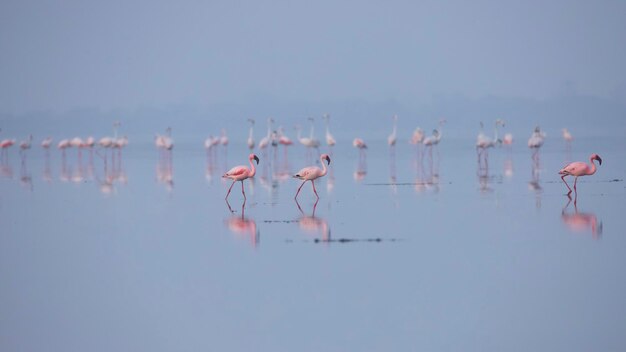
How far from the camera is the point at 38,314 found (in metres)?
8.01

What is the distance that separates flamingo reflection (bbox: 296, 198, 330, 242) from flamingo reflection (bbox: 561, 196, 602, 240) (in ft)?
9.59

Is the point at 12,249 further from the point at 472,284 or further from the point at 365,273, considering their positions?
the point at 472,284

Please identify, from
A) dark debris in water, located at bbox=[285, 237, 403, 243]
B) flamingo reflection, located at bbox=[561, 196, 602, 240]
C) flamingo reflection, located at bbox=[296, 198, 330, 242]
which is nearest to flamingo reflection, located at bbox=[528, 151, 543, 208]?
flamingo reflection, located at bbox=[561, 196, 602, 240]

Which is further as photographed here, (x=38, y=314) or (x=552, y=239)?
(x=552, y=239)

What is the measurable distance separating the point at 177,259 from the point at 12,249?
87.4 inches

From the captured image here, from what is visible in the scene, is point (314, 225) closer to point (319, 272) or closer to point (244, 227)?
point (244, 227)

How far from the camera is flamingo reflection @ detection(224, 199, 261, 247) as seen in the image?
11.5 meters

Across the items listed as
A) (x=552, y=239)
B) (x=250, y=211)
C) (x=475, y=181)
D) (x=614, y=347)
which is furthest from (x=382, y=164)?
(x=614, y=347)

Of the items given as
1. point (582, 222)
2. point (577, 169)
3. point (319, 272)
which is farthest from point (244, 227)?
point (577, 169)

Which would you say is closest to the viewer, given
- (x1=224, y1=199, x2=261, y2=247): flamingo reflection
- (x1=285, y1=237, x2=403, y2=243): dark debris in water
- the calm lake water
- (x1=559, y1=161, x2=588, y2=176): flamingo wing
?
the calm lake water

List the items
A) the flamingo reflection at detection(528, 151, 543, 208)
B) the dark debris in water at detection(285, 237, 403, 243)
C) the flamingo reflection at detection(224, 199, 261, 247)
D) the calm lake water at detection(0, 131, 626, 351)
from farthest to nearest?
the flamingo reflection at detection(528, 151, 543, 208) < the flamingo reflection at detection(224, 199, 261, 247) < the dark debris in water at detection(285, 237, 403, 243) < the calm lake water at detection(0, 131, 626, 351)

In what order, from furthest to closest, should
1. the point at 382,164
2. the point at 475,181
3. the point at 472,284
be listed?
the point at 382,164 → the point at 475,181 → the point at 472,284

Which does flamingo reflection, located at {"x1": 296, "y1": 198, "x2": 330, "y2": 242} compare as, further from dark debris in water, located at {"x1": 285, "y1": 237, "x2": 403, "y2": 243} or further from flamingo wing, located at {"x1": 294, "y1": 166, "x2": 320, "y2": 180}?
flamingo wing, located at {"x1": 294, "y1": 166, "x2": 320, "y2": 180}

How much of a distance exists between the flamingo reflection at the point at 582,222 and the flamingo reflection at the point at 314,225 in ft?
9.59
